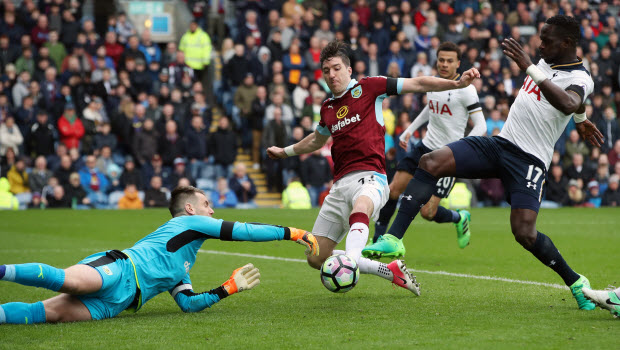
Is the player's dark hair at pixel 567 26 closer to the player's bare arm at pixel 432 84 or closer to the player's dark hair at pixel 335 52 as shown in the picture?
the player's bare arm at pixel 432 84

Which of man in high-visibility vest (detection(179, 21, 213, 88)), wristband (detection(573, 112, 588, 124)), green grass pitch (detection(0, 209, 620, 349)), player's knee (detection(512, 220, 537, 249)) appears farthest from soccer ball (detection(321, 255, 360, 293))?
man in high-visibility vest (detection(179, 21, 213, 88))

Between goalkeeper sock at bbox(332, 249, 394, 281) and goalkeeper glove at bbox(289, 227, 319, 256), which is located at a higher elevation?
goalkeeper glove at bbox(289, 227, 319, 256)

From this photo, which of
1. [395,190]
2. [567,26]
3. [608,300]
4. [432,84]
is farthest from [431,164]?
[395,190]

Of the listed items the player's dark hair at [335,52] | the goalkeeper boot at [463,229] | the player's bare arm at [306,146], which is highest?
the player's dark hair at [335,52]

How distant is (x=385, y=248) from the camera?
7.64 meters

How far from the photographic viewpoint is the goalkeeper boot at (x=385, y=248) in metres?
7.54

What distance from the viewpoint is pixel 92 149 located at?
21.1 meters

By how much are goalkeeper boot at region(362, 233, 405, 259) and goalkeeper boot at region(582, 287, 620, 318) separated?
191cm

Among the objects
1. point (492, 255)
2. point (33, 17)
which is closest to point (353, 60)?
point (33, 17)

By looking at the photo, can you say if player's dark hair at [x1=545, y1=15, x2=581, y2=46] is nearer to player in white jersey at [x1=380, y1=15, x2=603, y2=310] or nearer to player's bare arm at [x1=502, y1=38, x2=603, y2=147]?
player in white jersey at [x1=380, y1=15, x2=603, y2=310]

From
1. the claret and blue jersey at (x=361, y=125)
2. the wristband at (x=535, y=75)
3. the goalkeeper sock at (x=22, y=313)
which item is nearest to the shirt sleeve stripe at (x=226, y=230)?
the goalkeeper sock at (x=22, y=313)

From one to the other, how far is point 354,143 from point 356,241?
1181 millimetres

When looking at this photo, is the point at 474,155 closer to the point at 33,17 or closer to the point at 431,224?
the point at 431,224

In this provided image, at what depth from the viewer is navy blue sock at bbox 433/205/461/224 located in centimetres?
1082
